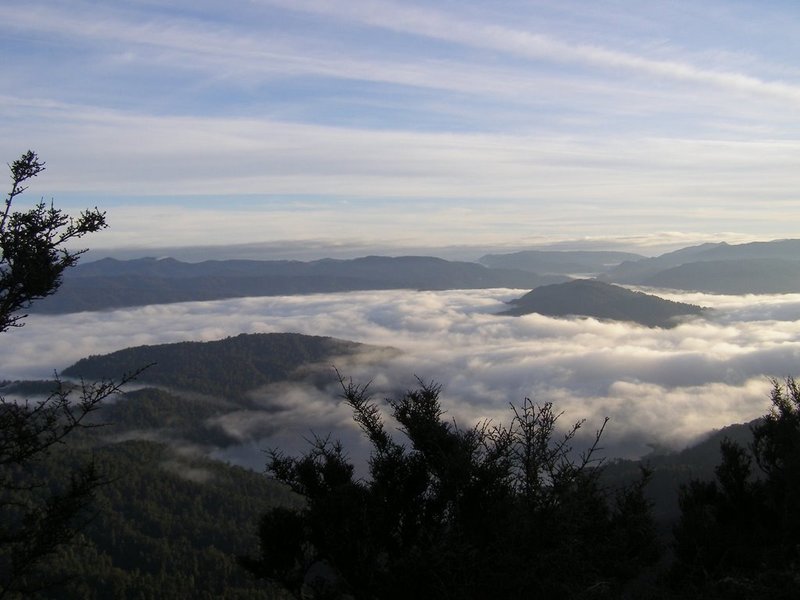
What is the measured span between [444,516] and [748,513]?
1259 cm

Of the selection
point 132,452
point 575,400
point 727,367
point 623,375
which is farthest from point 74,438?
point 727,367

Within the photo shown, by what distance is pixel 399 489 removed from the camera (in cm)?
1027

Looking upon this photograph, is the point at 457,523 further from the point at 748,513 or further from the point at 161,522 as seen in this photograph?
the point at 161,522

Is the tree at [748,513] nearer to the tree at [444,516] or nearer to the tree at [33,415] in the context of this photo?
the tree at [444,516]

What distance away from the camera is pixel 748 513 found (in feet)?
57.9

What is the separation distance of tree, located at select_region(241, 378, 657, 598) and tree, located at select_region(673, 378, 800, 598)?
455 centimetres

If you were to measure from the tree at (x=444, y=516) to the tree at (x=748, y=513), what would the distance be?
14.9ft

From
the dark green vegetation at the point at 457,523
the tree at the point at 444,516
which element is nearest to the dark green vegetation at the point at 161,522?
the dark green vegetation at the point at 457,523

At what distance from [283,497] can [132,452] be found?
37819 mm

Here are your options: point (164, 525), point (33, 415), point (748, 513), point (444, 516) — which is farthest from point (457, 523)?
point (164, 525)

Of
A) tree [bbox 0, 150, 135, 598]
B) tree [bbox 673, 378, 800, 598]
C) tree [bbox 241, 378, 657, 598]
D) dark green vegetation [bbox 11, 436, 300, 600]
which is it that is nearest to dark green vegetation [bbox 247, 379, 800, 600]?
tree [bbox 241, 378, 657, 598]

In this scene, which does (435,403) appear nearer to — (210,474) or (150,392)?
(210,474)

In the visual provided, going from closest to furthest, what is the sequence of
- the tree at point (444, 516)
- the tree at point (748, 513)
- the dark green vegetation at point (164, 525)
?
the tree at point (444, 516)
the tree at point (748, 513)
the dark green vegetation at point (164, 525)

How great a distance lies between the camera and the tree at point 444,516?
7.59m
